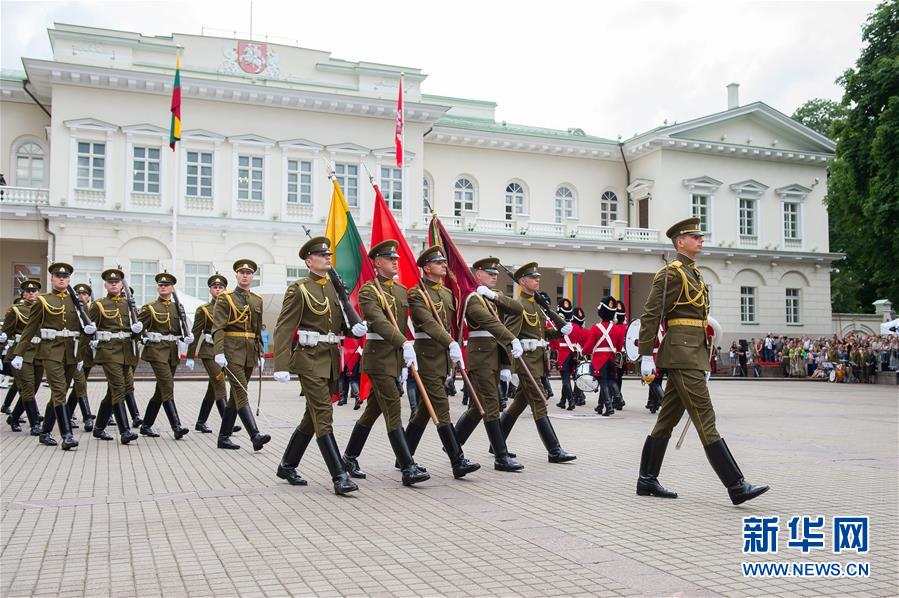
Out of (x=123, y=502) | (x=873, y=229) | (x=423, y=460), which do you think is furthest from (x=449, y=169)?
(x=123, y=502)

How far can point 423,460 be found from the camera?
9781 mm

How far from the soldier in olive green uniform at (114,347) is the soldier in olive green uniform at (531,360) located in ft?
17.2

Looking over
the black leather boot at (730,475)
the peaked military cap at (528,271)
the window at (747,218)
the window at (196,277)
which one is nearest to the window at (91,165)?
the window at (196,277)

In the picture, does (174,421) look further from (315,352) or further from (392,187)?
(392,187)

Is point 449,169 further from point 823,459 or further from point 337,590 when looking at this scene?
point 337,590

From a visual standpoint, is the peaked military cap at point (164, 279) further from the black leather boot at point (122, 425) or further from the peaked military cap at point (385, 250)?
the peaked military cap at point (385, 250)

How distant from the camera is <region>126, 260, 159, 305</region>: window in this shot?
31609mm

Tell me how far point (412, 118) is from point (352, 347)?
23637 mm

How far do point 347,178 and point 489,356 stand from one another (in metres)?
27.2

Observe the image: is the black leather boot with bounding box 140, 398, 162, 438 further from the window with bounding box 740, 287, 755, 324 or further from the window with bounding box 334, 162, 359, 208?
the window with bounding box 740, 287, 755, 324

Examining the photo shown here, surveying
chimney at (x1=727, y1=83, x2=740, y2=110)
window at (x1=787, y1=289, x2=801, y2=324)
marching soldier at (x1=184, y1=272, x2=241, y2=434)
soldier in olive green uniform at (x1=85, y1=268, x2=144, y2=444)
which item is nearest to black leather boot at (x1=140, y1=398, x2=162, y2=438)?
soldier in olive green uniform at (x1=85, y1=268, x2=144, y2=444)

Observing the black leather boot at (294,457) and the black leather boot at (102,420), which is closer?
the black leather boot at (294,457)

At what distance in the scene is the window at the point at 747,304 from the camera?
42159mm

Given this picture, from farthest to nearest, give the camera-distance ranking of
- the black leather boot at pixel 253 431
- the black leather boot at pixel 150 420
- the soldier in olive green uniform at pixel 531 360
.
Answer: the black leather boot at pixel 150 420, the black leather boot at pixel 253 431, the soldier in olive green uniform at pixel 531 360
